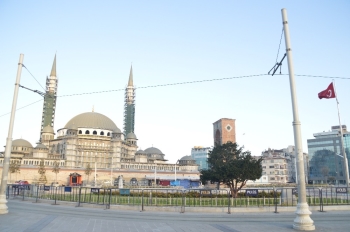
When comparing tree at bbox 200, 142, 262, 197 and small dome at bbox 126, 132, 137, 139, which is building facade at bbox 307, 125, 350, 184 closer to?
small dome at bbox 126, 132, 137, 139

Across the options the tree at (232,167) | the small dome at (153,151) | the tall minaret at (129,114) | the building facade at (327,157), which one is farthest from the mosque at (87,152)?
the building facade at (327,157)

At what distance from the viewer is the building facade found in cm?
11312

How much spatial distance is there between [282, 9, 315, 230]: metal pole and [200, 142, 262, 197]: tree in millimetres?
19360

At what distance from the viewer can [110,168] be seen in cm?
8969

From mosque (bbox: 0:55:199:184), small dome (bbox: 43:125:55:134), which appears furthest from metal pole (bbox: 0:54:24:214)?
small dome (bbox: 43:125:55:134)

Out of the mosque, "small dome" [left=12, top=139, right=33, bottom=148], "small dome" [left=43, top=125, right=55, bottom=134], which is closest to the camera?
the mosque

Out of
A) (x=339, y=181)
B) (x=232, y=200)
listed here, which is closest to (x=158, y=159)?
(x=339, y=181)

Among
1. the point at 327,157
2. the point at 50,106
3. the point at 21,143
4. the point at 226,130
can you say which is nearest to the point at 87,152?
the point at 21,143

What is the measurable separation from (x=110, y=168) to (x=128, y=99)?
127ft

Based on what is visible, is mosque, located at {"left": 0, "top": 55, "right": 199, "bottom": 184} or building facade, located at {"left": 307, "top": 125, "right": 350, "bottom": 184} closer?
mosque, located at {"left": 0, "top": 55, "right": 199, "bottom": 184}

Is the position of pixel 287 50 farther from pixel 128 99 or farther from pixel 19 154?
pixel 128 99

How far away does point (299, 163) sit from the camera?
1235 centimetres

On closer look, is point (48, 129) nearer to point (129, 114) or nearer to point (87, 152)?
point (87, 152)

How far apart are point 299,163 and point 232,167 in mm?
22889
